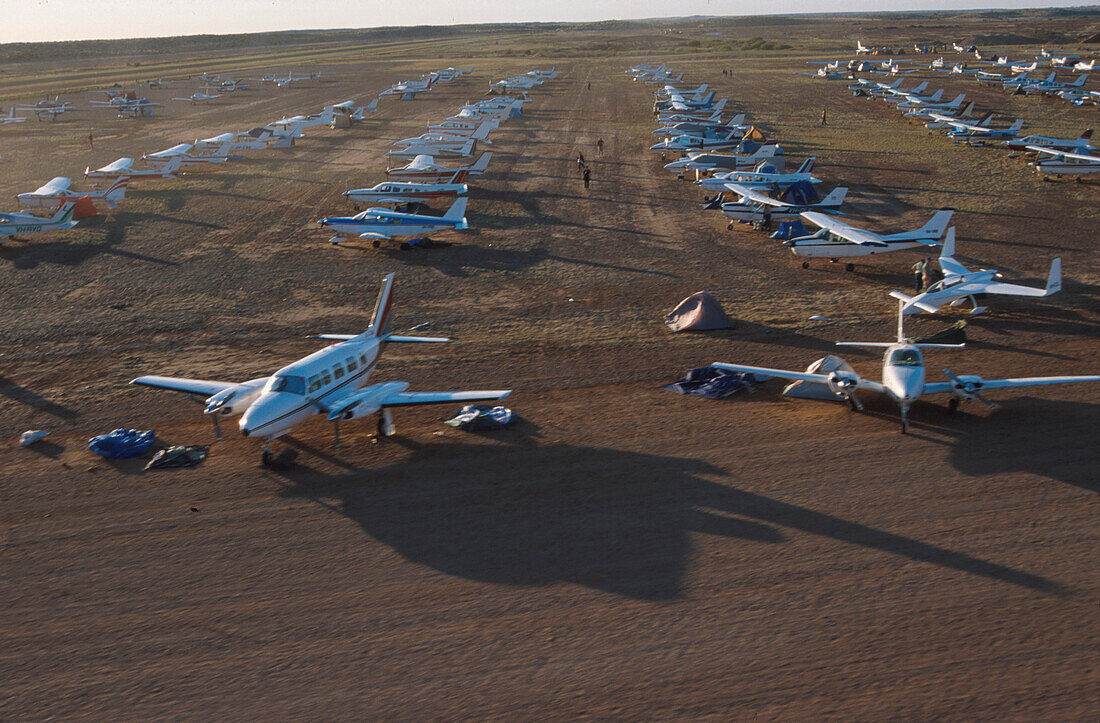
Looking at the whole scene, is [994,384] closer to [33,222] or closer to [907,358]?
[907,358]

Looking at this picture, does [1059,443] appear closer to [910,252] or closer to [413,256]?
[910,252]

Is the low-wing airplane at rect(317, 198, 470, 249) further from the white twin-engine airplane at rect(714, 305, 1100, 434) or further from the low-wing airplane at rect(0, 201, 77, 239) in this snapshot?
the white twin-engine airplane at rect(714, 305, 1100, 434)

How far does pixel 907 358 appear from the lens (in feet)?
60.4

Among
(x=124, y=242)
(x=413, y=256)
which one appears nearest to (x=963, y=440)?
(x=413, y=256)

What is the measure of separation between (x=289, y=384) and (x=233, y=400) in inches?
53.3

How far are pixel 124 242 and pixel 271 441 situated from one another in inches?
969

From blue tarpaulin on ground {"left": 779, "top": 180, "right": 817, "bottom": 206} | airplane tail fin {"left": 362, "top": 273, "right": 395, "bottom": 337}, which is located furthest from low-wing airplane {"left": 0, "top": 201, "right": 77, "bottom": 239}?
blue tarpaulin on ground {"left": 779, "top": 180, "right": 817, "bottom": 206}

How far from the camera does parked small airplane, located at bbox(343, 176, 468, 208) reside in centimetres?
3969

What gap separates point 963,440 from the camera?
1733cm

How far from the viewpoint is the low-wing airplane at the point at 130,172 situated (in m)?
47.2

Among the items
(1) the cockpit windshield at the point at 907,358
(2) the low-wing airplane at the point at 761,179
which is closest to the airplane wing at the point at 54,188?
(2) the low-wing airplane at the point at 761,179

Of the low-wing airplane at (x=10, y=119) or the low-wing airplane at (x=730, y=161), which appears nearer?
the low-wing airplane at (x=730, y=161)

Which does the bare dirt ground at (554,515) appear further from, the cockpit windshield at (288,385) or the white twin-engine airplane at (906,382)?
the cockpit windshield at (288,385)

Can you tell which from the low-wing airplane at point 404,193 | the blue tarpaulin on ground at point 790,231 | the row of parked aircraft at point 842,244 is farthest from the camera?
the low-wing airplane at point 404,193
